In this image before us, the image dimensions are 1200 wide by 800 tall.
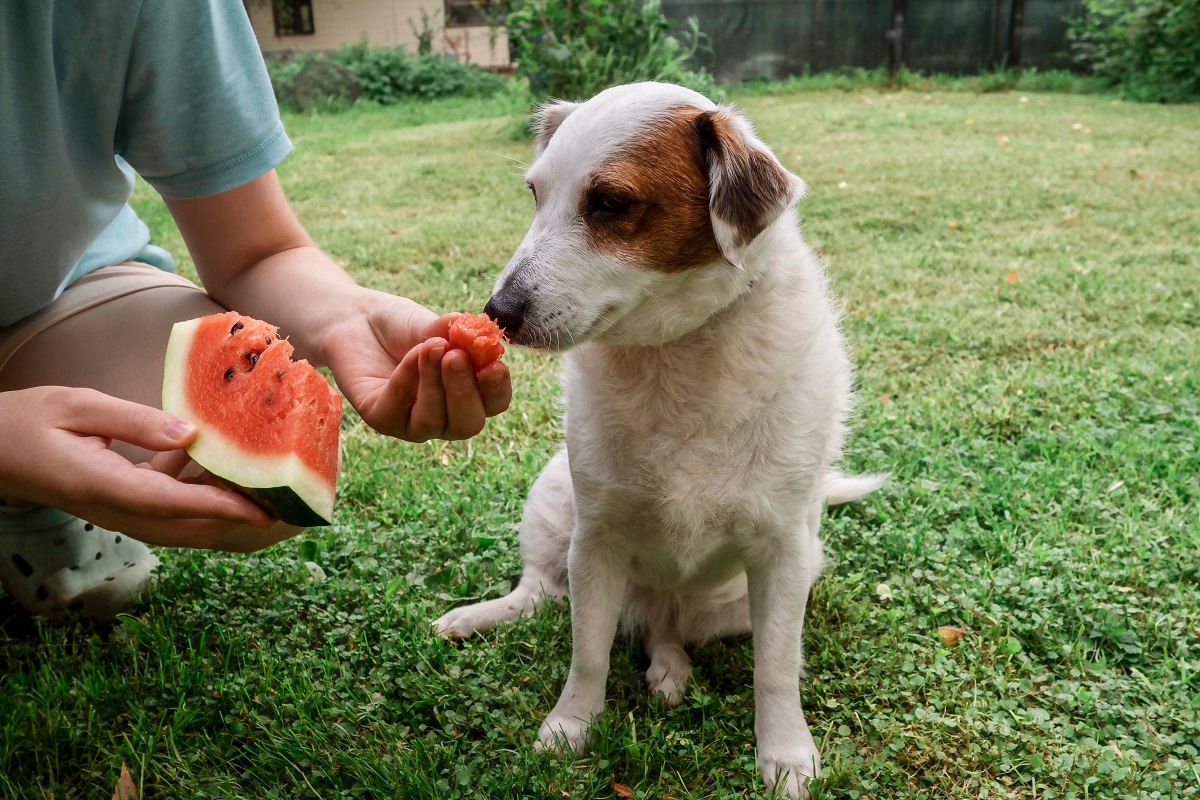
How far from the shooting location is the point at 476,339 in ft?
5.41

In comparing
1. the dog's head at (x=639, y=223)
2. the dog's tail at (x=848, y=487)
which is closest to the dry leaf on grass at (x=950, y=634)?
the dog's tail at (x=848, y=487)

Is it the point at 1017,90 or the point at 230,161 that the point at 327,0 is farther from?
the point at 230,161

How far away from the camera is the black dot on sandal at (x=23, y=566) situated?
98.6 inches

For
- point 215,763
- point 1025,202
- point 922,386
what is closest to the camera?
point 215,763

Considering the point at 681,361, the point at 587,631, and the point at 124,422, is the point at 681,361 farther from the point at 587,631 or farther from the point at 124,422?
the point at 124,422

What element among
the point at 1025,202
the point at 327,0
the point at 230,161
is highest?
the point at 327,0

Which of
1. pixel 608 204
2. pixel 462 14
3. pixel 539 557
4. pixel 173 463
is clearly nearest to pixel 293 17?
pixel 462 14

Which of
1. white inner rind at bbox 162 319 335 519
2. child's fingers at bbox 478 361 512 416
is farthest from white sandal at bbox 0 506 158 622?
child's fingers at bbox 478 361 512 416

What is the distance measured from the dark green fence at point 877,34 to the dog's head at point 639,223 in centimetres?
1397

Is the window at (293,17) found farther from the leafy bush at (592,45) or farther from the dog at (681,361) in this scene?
the dog at (681,361)

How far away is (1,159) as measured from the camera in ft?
6.28

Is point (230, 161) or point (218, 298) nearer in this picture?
point (230, 161)

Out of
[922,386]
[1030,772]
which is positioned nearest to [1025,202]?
[922,386]

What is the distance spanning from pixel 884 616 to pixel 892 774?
58 centimetres
